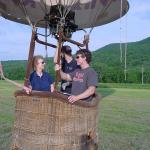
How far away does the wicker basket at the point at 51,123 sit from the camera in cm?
507

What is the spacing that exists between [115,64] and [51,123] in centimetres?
8456

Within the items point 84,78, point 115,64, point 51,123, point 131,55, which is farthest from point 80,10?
point 131,55

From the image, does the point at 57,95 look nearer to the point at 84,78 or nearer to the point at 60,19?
the point at 84,78

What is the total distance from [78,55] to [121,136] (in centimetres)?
278

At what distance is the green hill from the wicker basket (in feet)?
145

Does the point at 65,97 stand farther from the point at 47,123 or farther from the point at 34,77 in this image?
the point at 34,77

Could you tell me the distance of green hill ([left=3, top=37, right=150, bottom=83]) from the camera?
5825cm

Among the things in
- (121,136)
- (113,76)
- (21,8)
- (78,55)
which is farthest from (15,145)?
(113,76)

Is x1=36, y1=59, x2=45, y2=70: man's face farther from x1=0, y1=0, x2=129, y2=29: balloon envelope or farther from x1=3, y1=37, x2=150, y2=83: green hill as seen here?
x1=3, y1=37, x2=150, y2=83: green hill

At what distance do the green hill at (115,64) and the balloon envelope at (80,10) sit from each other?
4066 cm

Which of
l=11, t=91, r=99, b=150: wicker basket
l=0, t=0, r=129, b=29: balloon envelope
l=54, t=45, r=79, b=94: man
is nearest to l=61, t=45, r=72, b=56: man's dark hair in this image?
l=54, t=45, r=79, b=94: man

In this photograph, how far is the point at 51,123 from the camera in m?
5.06

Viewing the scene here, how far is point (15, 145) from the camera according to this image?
5.32 metres

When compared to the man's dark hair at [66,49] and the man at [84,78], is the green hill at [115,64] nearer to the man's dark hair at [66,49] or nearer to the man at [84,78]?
the man's dark hair at [66,49]
